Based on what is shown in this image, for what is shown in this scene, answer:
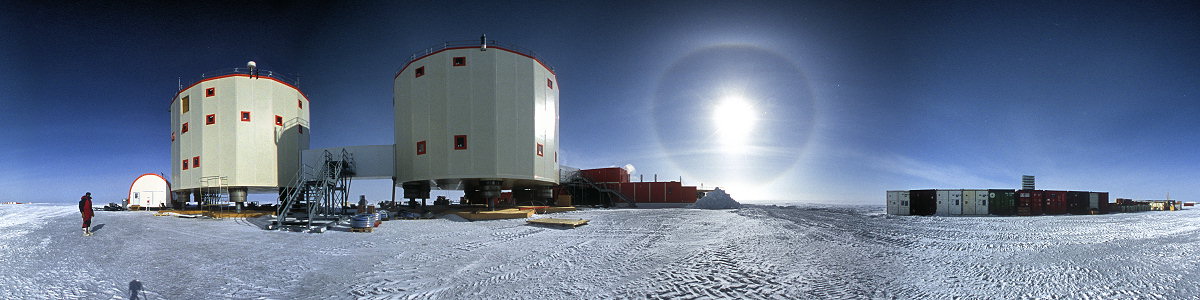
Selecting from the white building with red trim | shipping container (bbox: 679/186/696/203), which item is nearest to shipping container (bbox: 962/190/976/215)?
shipping container (bbox: 679/186/696/203)

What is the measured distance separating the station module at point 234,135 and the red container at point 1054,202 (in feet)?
170

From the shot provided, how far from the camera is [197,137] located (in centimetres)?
2431

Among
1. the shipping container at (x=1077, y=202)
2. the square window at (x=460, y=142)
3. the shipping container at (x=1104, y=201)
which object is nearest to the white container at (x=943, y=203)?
the shipping container at (x=1077, y=202)

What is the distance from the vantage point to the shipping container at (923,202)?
30172 millimetres

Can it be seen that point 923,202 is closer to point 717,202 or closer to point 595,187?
point 717,202

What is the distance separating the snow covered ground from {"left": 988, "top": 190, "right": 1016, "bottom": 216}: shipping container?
22.1 m

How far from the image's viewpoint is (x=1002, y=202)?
31109 mm

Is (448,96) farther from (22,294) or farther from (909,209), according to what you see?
(909,209)

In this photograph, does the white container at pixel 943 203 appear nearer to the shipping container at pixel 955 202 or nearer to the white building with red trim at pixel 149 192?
the shipping container at pixel 955 202

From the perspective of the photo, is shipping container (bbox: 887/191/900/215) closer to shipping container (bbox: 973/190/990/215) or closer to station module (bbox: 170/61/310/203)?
shipping container (bbox: 973/190/990/215)

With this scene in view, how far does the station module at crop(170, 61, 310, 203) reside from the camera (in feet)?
78.2

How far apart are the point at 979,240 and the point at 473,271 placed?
13204 millimetres

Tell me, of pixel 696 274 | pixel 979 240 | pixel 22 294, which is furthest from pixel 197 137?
pixel 979 240

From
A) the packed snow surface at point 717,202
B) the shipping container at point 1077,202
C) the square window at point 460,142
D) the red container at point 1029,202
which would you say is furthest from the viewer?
the shipping container at point 1077,202
